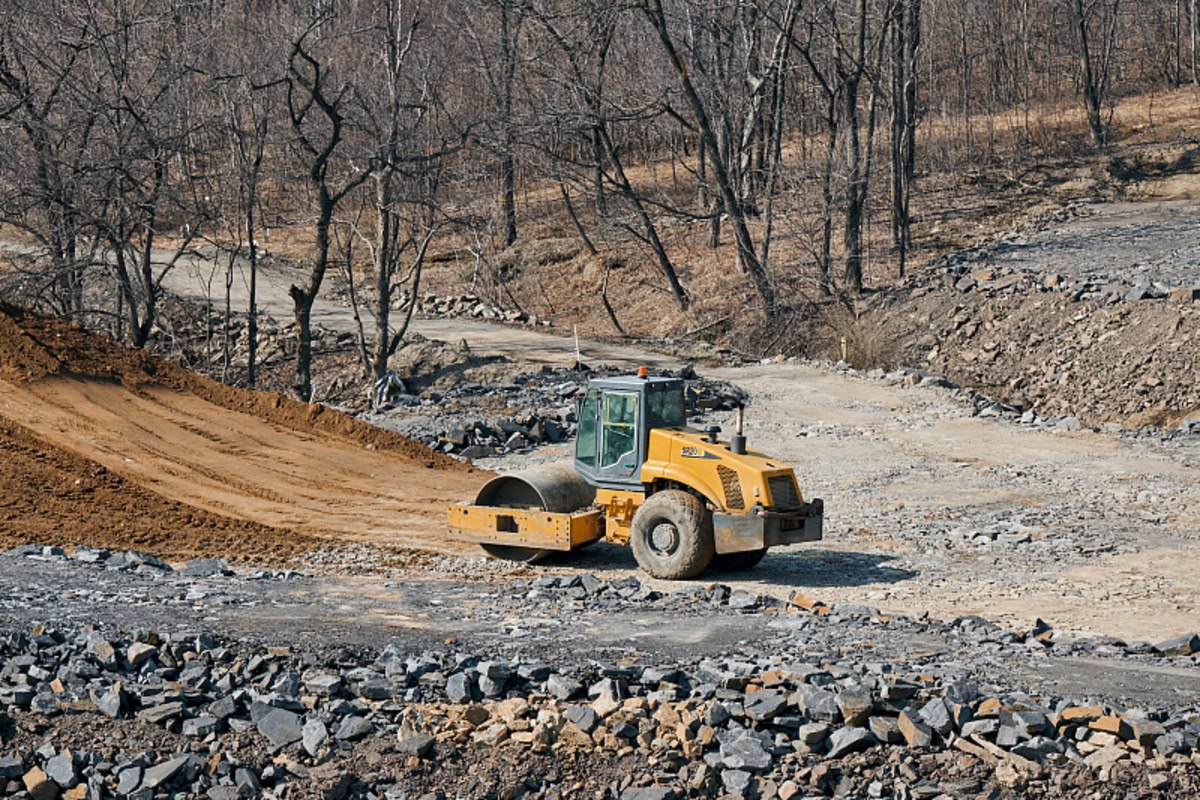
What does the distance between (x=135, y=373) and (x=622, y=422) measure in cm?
1058

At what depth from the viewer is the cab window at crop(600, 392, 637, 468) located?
577 inches

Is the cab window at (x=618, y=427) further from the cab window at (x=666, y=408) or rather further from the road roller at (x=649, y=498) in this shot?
the cab window at (x=666, y=408)

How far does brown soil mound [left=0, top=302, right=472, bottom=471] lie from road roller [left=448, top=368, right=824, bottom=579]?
5.77 meters

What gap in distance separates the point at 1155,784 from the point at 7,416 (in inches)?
637

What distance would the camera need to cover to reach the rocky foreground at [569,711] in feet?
30.3

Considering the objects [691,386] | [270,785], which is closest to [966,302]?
[691,386]

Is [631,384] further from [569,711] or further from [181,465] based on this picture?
[181,465]

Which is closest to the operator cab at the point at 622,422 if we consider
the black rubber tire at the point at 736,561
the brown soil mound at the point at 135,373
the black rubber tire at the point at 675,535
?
the black rubber tire at the point at 675,535

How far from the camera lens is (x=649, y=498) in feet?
47.4

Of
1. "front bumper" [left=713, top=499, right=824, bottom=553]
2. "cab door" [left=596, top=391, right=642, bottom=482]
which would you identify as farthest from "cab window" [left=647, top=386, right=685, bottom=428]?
"front bumper" [left=713, top=499, right=824, bottom=553]

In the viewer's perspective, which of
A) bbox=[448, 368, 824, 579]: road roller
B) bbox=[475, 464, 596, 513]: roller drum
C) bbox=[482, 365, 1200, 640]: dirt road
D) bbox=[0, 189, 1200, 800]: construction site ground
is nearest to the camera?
bbox=[0, 189, 1200, 800]: construction site ground

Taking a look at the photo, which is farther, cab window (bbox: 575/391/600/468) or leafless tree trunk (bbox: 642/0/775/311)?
leafless tree trunk (bbox: 642/0/775/311)

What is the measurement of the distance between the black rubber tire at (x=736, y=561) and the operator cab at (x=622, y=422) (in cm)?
127

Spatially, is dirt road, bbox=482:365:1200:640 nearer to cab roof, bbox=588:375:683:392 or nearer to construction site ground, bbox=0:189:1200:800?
construction site ground, bbox=0:189:1200:800
